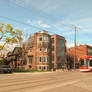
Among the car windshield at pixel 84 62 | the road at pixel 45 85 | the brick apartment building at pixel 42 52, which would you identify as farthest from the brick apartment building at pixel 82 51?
the road at pixel 45 85

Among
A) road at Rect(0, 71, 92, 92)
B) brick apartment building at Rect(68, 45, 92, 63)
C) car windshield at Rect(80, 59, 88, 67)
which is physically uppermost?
brick apartment building at Rect(68, 45, 92, 63)

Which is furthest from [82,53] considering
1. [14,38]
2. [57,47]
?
[14,38]

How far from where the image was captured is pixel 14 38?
100 ft

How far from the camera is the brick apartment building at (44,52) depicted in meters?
38.7

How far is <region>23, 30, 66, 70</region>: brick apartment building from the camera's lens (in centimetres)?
3866

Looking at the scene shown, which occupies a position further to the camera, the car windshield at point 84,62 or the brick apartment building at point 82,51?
the brick apartment building at point 82,51

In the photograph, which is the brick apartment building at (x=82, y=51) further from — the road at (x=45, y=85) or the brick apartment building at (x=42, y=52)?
the road at (x=45, y=85)

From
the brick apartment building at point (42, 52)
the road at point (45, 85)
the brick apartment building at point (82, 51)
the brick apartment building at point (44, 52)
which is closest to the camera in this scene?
the road at point (45, 85)

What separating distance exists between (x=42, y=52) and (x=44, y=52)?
0.58m

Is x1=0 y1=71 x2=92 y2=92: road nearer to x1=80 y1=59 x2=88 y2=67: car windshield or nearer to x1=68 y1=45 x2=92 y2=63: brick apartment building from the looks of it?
x1=80 y1=59 x2=88 y2=67: car windshield

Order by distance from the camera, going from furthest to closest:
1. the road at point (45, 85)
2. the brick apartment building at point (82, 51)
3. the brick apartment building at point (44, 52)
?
the brick apartment building at point (82, 51) < the brick apartment building at point (44, 52) < the road at point (45, 85)

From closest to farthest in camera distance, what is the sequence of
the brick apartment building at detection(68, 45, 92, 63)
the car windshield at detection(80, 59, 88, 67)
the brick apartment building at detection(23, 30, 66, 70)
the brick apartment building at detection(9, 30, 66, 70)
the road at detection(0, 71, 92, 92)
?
the road at detection(0, 71, 92, 92)
the car windshield at detection(80, 59, 88, 67)
the brick apartment building at detection(9, 30, 66, 70)
the brick apartment building at detection(23, 30, 66, 70)
the brick apartment building at detection(68, 45, 92, 63)

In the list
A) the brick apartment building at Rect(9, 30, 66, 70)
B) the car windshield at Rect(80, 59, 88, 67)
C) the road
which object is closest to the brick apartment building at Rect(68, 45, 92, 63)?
the brick apartment building at Rect(9, 30, 66, 70)

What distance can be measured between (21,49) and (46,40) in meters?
7.69
